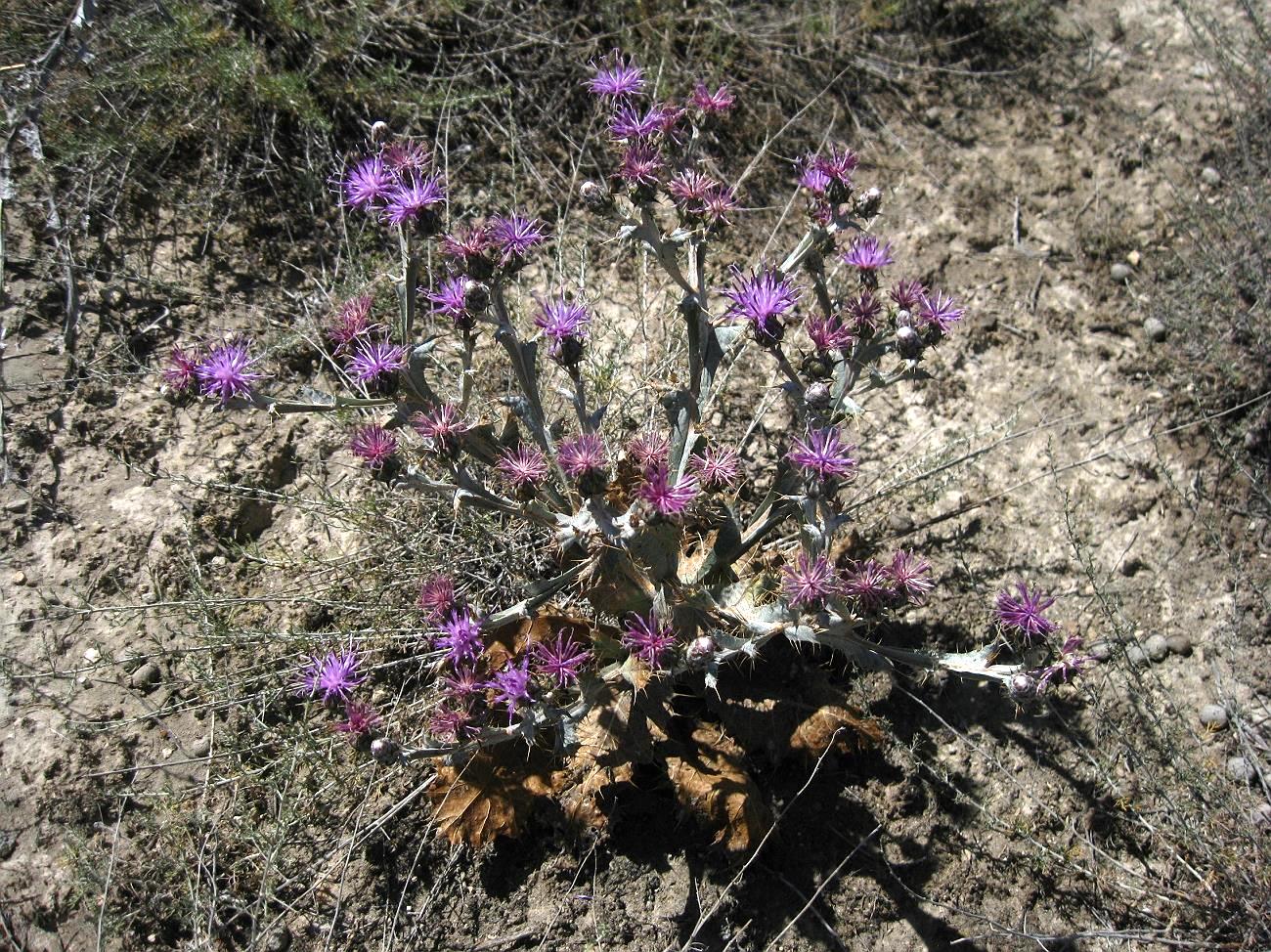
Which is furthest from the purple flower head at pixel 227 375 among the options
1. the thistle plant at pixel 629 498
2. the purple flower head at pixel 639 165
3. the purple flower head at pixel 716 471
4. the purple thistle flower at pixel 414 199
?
the purple flower head at pixel 716 471

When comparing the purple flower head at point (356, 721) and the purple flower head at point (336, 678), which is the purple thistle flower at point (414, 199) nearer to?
the purple flower head at point (336, 678)

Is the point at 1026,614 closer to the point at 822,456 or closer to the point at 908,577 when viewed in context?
the point at 908,577

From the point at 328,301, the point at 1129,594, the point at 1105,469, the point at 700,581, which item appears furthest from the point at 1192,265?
the point at 328,301

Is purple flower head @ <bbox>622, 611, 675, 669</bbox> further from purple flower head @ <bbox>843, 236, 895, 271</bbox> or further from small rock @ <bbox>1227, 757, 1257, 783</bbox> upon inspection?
small rock @ <bbox>1227, 757, 1257, 783</bbox>

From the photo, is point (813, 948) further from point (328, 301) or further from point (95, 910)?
point (328, 301)

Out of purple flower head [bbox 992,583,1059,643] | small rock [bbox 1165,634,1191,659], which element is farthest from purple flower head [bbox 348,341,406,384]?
small rock [bbox 1165,634,1191,659]

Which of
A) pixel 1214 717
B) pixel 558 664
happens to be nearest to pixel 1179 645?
pixel 1214 717
